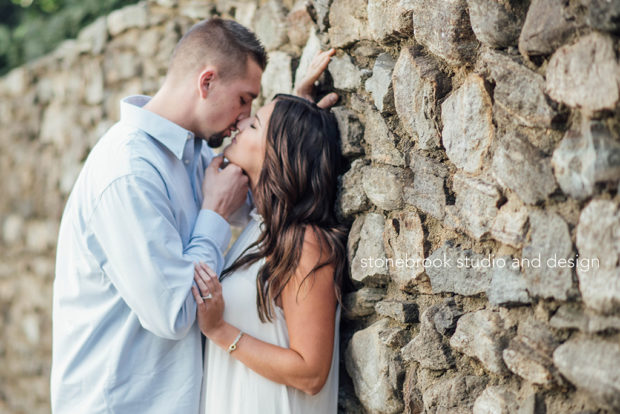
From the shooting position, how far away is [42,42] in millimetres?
5898

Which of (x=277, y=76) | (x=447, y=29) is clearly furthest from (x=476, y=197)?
(x=277, y=76)

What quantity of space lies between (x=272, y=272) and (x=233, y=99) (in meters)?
0.75

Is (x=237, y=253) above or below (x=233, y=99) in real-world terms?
below

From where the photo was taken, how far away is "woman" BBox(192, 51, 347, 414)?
2.14m

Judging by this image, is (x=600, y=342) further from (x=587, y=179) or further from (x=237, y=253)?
(x=237, y=253)

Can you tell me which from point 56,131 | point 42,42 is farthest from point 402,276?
point 42,42

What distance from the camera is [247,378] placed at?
7.24 ft

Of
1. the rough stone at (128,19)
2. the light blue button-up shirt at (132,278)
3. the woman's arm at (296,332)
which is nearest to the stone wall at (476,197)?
the woman's arm at (296,332)

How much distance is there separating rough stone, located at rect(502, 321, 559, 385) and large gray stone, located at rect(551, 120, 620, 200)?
0.35m

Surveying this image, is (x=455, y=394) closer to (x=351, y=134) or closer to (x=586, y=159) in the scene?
(x=586, y=159)

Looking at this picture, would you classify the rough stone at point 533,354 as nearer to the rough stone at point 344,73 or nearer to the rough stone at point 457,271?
the rough stone at point 457,271

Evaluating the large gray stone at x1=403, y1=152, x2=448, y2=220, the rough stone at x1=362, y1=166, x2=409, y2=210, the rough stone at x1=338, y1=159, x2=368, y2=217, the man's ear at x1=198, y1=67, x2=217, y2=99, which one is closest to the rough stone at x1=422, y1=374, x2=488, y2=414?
the large gray stone at x1=403, y1=152, x2=448, y2=220

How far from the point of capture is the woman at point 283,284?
2145mm

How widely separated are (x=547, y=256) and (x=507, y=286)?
165 mm
